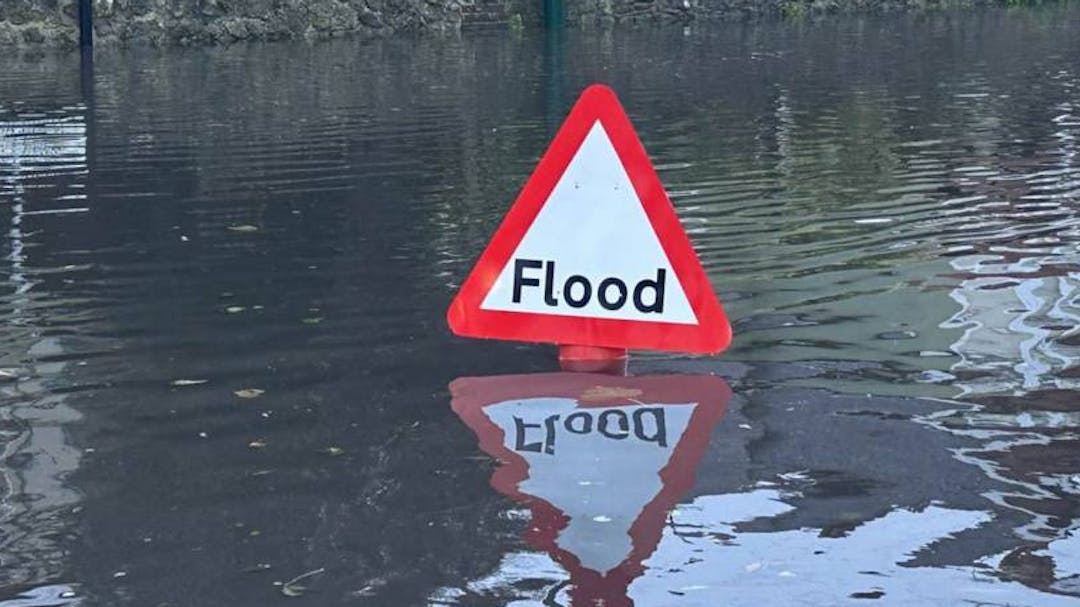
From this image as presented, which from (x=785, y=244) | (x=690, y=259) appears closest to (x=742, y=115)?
(x=785, y=244)

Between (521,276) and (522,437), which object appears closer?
(522,437)

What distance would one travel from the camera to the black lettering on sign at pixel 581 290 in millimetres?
7766

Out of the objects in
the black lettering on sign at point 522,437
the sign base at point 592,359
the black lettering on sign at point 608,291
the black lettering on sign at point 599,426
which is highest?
the black lettering on sign at point 608,291

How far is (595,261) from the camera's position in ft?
25.6

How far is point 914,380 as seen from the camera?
764 centimetres

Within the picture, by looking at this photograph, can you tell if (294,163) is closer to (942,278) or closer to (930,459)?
(942,278)

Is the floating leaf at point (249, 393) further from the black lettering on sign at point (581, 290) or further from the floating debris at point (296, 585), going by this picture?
the floating debris at point (296, 585)

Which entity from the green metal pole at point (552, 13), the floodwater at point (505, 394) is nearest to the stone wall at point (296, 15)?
the green metal pole at point (552, 13)

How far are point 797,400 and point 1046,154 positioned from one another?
28.8 ft

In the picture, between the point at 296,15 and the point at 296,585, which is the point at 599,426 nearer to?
the point at 296,585

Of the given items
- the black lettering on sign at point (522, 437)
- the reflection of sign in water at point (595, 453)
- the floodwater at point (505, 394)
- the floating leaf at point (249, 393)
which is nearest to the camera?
the floodwater at point (505, 394)

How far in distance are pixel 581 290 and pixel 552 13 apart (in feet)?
106

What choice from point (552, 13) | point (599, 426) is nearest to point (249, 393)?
point (599, 426)

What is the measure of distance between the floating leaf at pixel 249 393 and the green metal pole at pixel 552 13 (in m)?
32.2
